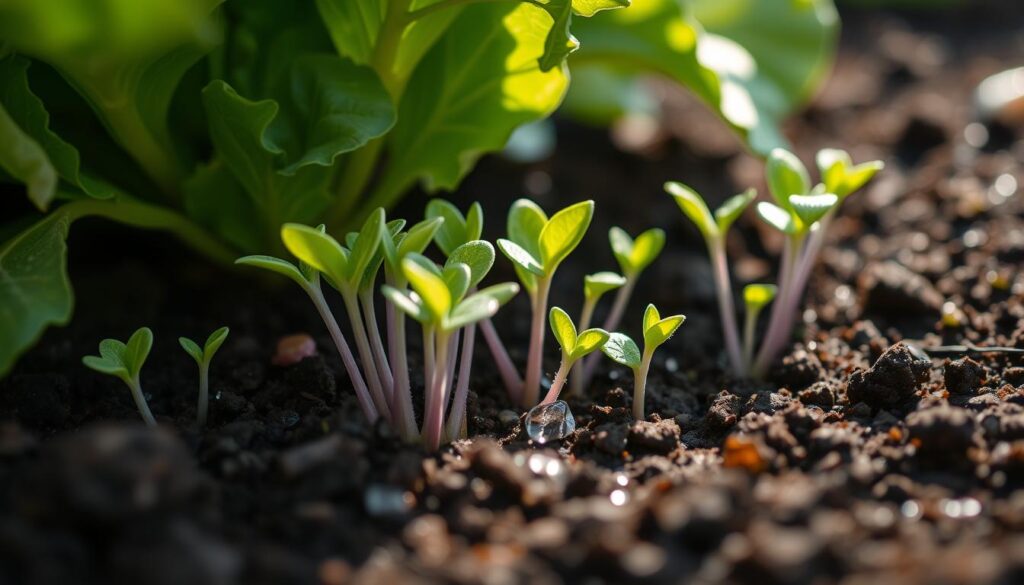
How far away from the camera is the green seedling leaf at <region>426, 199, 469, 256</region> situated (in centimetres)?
131

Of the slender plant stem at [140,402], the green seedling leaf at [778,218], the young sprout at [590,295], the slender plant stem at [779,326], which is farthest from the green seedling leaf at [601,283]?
the slender plant stem at [140,402]

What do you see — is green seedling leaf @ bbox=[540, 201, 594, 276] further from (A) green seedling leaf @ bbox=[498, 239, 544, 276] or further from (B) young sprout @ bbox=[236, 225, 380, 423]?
(B) young sprout @ bbox=[236, 225, 380, 423]

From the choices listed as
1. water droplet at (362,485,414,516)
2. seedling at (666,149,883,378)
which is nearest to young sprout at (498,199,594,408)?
seedling at (666,149,883,378)

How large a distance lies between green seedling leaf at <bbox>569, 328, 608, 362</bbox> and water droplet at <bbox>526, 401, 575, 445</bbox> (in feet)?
0.29

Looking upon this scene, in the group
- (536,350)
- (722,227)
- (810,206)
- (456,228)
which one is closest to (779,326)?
(722,227)

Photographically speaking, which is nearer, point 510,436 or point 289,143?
point 510,436

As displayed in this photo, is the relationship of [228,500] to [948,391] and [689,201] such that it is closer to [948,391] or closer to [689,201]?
[689,201]

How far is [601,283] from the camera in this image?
4.20ft

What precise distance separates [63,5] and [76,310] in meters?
0.74

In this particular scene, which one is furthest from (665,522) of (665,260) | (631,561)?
(665,260)

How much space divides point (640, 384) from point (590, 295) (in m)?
0.14

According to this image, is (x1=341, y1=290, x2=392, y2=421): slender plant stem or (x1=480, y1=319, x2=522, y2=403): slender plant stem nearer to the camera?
(x1=341, y1=290, x2=392, y2=421): slender plant stem

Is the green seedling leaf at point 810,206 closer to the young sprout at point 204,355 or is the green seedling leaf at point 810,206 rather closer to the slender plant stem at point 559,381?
the slender plant stem at point 559,381

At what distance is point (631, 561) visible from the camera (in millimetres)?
890
